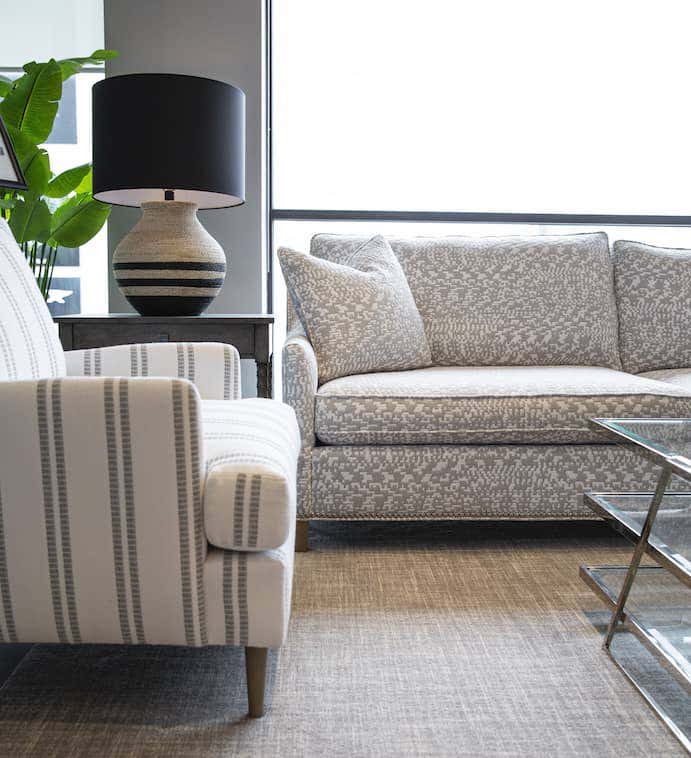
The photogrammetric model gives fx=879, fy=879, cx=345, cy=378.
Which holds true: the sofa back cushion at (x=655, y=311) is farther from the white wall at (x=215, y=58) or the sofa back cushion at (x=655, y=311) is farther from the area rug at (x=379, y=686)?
the white wall at (x=215, y=58)

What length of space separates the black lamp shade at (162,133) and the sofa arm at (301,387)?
642 mm

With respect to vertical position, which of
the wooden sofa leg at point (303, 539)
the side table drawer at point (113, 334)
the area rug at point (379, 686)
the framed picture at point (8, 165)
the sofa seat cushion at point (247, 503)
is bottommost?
the wooden sofa leg at point (303, 539)

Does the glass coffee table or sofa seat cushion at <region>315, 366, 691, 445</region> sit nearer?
the glass coffee table

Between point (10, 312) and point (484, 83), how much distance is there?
2466mm

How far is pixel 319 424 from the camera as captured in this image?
2.40 m

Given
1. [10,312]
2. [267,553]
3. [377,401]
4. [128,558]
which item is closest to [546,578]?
[377,401]

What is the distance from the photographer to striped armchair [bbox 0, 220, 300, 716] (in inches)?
55.1

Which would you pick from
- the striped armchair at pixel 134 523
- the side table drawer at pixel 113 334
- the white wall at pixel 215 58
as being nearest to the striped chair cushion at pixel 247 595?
the striped armchair at pixel 134 523

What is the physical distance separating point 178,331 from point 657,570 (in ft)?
5.17

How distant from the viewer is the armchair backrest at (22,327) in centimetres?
169

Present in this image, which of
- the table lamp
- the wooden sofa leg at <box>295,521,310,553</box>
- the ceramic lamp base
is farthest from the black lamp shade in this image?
the wooden sofa leg at <box>295,521,310,553</box>

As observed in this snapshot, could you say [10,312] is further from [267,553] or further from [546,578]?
[546,578]

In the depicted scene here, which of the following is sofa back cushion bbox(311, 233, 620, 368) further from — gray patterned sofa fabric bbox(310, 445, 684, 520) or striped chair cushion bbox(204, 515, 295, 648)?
striped chair cushion bbox(204, 515, 295, 648)

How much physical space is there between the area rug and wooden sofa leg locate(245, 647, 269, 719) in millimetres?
23
